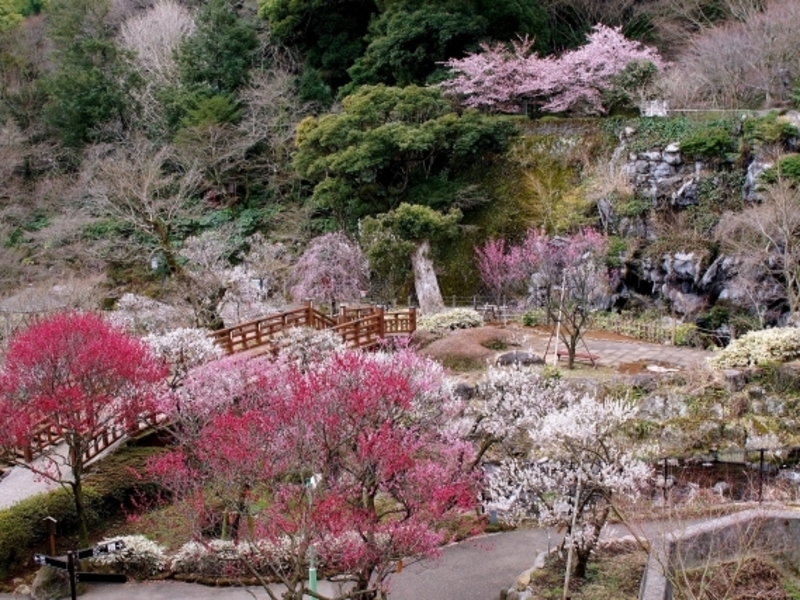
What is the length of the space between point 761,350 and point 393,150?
547 inches

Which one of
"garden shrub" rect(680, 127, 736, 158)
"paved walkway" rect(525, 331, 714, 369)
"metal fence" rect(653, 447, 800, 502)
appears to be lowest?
"metal fence" rect(653, 447, 800, 502)

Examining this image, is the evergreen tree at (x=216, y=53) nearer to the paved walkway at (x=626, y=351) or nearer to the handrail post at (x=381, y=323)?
the handrail post at (x=381, y=323)

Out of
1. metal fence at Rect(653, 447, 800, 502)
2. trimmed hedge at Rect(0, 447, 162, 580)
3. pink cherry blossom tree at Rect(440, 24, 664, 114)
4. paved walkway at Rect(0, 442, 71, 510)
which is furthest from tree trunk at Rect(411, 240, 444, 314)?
paved walkway at Rect(0, 442, 71, 510)

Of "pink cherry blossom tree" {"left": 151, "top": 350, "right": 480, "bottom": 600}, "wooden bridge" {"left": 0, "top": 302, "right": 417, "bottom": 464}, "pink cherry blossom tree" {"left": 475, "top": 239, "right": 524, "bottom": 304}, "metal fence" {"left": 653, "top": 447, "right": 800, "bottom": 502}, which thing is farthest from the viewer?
"pink cherry blossom tree" {"left": 475, "top": 239, "right": 524, "bottom": 304}

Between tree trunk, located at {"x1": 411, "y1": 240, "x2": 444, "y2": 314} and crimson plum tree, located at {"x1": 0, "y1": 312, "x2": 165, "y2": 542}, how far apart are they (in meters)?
13.1

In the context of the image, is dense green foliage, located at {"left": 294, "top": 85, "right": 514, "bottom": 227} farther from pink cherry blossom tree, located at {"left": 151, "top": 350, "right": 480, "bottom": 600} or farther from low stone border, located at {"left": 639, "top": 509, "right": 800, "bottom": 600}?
low stone border, located at {"left": 639, "top": 509, "right": 800, "bottom": 600}

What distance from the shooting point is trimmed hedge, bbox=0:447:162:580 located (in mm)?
13742

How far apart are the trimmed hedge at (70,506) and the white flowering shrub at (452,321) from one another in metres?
9.09

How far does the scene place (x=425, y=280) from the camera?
86.9ft

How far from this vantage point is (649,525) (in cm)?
1180

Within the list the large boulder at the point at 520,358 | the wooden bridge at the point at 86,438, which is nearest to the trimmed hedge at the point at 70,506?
the wooden bridge at the point at 86,438

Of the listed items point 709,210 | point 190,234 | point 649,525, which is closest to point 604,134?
point 709,210

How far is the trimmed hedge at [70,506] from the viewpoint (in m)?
13.7

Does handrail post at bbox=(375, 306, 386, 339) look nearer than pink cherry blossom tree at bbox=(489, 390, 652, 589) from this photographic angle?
No
